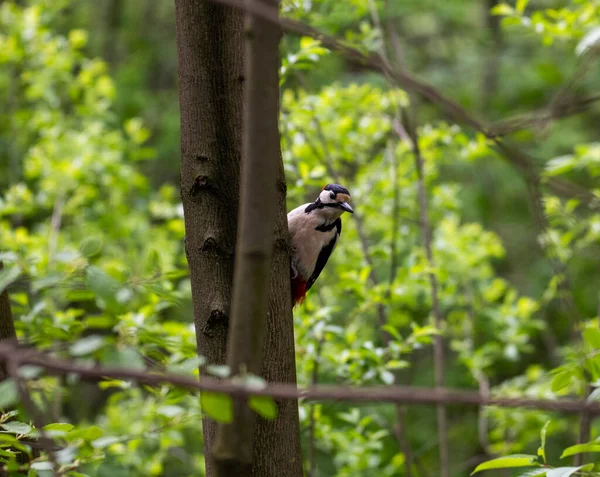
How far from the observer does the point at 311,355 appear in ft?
11.2

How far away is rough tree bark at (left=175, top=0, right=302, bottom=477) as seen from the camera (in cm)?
178

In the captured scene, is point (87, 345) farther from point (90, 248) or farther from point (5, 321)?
point (5, 321)

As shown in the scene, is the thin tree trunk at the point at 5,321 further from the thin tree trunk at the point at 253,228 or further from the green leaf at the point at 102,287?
the thin tree trunk at the point at 253,228

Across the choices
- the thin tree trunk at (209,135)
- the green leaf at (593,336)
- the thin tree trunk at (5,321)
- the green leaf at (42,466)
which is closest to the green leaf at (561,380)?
the green leaf at (593,336)

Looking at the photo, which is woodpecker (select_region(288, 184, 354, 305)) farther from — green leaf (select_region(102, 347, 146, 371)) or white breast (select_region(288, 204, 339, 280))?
green leaf (select_region(102, 347, 146, 371))

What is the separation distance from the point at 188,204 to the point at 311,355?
173cm

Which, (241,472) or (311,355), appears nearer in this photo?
(241,472)

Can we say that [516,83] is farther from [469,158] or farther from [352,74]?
[469,158]

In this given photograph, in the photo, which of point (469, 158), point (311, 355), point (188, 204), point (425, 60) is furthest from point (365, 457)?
point (425, 60)

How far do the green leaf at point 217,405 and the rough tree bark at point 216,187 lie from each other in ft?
2.31

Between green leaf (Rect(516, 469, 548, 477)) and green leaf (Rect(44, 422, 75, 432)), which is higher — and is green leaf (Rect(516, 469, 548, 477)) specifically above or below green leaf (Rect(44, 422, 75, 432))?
below

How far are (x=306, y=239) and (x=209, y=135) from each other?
1669 millimetres

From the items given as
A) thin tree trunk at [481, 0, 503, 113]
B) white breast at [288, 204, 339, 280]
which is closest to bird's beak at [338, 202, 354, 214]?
white breast at [288, 204, 339, 280]

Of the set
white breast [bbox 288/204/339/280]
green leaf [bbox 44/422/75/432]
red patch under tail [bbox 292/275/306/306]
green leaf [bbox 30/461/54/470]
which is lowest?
green leaf [bbox 30/461/54/470]
